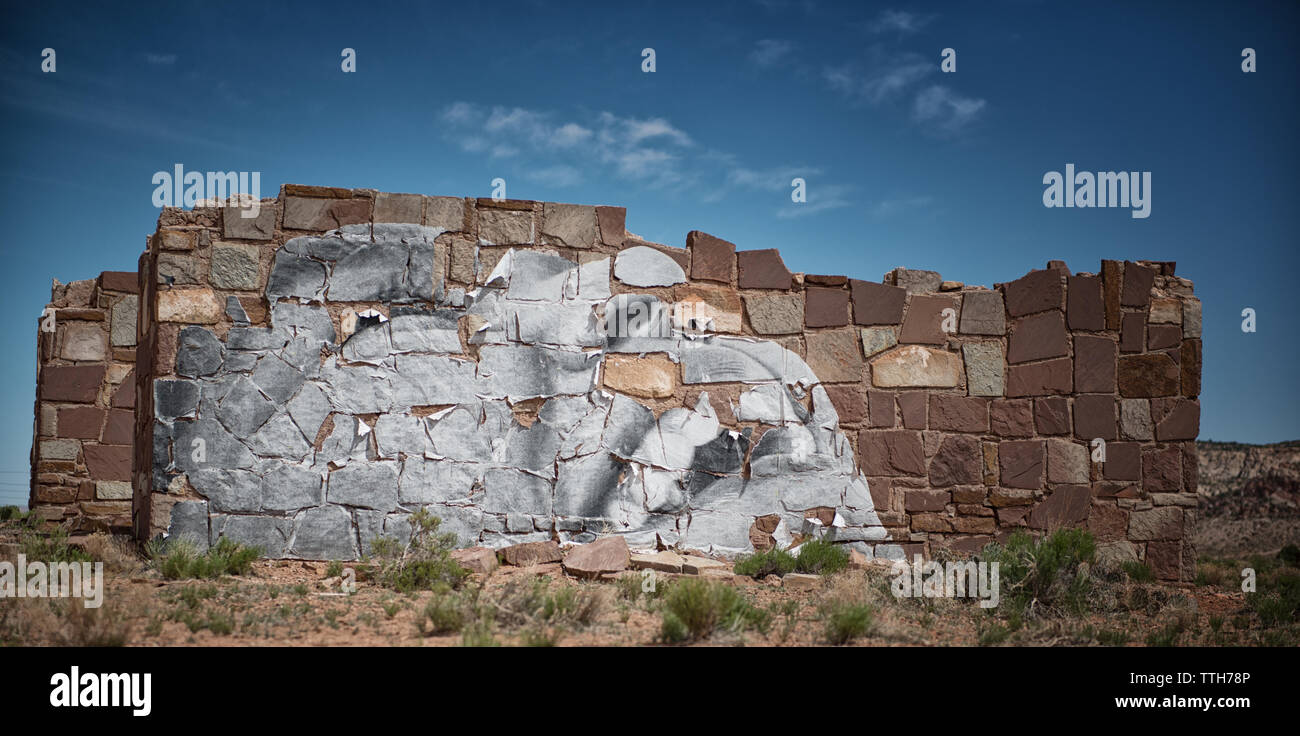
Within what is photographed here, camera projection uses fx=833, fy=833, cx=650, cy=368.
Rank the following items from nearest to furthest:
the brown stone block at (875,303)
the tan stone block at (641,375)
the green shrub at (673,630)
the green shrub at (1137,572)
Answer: the green shrub at (673,630)
the tan stone block at (641,375)
the green shrub at (1137,572)
the brown stone block at (875,303)

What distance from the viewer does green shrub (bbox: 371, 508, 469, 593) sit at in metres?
6.41

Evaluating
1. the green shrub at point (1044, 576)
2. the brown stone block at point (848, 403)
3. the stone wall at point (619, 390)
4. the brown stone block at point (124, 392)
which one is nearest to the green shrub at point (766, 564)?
the stone wall at point (619, 390)

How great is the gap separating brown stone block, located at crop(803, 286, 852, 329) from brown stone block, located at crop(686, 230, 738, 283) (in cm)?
51

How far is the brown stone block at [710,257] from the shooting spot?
8.01 metres

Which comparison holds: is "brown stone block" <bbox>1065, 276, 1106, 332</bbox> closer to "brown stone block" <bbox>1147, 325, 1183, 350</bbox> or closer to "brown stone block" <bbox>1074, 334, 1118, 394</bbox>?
"brown stone block" <bbox>1074, 334, 1118, 394</bbox>

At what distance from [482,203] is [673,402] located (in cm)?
255

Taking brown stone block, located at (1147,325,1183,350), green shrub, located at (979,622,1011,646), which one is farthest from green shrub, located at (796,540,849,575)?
brown stone block, located at (1147,325,1183,350)

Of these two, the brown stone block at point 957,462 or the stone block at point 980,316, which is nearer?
the brown stone block at point 957,462

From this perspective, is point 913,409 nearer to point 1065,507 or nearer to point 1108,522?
point 1065,507

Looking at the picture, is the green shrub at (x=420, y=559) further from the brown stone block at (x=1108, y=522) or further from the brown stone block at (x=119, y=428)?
the brown stone block at (x=1108, y=522)

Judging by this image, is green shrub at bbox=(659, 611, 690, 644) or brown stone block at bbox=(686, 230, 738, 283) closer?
green shrub at bbox=(659, 611, 690, 644)

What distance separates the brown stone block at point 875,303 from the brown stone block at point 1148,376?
2.27 m

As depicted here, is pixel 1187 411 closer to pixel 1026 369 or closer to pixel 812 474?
pixel 1026 369

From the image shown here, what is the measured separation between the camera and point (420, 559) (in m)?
6.67
